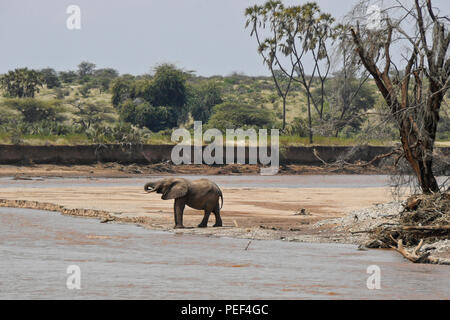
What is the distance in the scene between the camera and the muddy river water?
10.7 m

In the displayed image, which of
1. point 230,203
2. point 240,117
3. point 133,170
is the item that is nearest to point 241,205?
point 230,203

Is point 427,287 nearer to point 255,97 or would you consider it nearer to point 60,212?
point 60,212

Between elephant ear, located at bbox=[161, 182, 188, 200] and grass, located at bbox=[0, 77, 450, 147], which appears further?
grass, located at bbox=[0, 77, 450, 147]

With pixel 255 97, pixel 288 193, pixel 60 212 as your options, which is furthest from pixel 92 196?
pixel 255 97

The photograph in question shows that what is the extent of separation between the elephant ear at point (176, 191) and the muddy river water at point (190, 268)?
0.89m

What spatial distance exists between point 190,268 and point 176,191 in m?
5.20

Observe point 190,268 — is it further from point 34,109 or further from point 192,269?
point 34,109

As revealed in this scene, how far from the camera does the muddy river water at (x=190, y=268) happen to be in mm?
10711

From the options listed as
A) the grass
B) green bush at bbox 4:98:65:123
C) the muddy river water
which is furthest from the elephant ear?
green bush at bbox 4:98:65:123

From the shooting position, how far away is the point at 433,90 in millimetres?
15719

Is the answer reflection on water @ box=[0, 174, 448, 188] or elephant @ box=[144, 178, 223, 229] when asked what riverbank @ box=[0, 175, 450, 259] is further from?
elephant @ box=[144, 178, 223, 229]

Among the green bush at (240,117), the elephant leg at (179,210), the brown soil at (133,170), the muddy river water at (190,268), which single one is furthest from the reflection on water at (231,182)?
the green bush at (240,117)

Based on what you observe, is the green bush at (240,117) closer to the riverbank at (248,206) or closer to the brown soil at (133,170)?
the brown soil at (133,170)

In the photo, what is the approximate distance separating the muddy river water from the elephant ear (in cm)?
89
